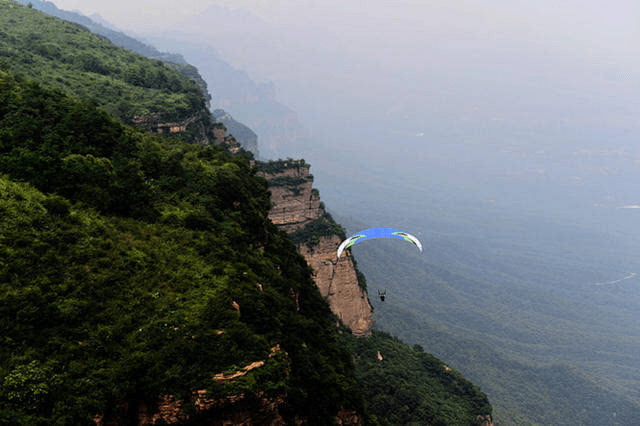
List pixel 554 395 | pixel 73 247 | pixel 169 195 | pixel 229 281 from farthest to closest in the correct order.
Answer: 1. pixel 554 395
2. pixel 169 195
3. pixel 229 281
4. pixel 73 247

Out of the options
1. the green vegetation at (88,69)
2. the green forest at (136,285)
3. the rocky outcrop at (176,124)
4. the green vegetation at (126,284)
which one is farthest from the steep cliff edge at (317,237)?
the green vegetation at (126,284)

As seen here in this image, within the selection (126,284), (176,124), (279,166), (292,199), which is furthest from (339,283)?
(126,284)

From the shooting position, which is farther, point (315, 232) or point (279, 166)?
point (279, 166)

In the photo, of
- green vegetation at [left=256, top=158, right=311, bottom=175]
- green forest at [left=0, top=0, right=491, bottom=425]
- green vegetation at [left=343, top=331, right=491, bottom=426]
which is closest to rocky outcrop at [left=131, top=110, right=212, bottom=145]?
green vegetation at [left=256, top=158, right=311, bottom=175]

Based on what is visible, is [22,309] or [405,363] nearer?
[22,309]

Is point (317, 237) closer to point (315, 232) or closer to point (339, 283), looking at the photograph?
point (315, 232)

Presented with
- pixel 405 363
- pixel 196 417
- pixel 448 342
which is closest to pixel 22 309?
pixel 196 417

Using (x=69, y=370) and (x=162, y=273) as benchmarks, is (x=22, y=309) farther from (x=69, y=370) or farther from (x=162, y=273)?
(x=162, y=273)
